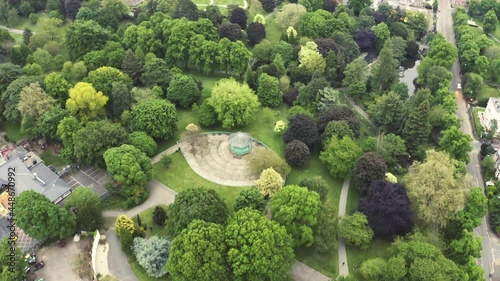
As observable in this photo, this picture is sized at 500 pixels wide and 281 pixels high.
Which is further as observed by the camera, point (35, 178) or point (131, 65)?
point (131, 65)

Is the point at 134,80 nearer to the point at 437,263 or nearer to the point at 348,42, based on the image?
the point at 348,42

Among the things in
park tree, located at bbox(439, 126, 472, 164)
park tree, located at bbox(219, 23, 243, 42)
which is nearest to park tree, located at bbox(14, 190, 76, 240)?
→ park tree, located at bbox(219, 23, 243, 42)

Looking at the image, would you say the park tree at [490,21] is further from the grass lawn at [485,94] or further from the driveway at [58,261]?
the driveway at [58,261]

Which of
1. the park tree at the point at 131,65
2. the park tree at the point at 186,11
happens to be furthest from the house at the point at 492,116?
the park tree at the point at 186,11

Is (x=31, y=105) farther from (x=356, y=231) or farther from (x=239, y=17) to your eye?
(x=356, y=231)

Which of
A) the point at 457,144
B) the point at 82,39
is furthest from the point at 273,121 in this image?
the point at 82,39

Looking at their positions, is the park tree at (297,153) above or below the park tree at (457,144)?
below

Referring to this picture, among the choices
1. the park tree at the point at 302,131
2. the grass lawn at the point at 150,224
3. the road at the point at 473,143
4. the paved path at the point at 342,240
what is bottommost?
the grass lawn at the point at 150,224
